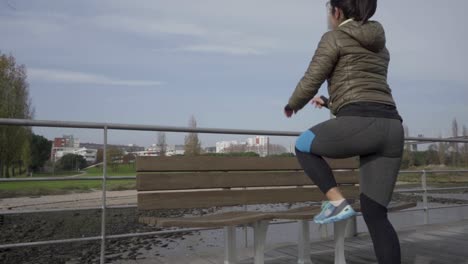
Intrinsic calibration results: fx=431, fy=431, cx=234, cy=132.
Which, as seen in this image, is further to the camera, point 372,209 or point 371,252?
point 371,252

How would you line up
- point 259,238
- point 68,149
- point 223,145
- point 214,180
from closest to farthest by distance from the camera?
1. point 259,238
2. point 214,180
3. point 68,149
4. point 223,145

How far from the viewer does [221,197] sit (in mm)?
3219

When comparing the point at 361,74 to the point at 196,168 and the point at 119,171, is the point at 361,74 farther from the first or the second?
the point at 119,171

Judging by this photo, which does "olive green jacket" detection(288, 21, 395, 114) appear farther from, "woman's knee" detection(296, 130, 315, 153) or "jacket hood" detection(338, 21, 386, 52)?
"woman's knee" detection(296, 130, 315, 153)

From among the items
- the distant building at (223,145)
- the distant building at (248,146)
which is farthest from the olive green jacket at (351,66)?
the distant building at (223,145)

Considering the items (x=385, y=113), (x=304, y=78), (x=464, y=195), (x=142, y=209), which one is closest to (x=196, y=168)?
(x=142, y=209)

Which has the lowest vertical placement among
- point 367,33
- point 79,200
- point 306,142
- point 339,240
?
point 339,240

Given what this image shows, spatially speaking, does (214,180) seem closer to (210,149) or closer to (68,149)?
(210,149)

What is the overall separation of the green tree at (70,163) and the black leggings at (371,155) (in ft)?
6.81

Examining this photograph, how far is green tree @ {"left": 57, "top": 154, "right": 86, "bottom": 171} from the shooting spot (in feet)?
11.1

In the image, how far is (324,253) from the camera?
3.79 metres

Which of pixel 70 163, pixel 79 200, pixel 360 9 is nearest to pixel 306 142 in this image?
pixel 360 9

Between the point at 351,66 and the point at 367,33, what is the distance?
17cm

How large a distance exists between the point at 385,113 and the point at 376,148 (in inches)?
6.7
